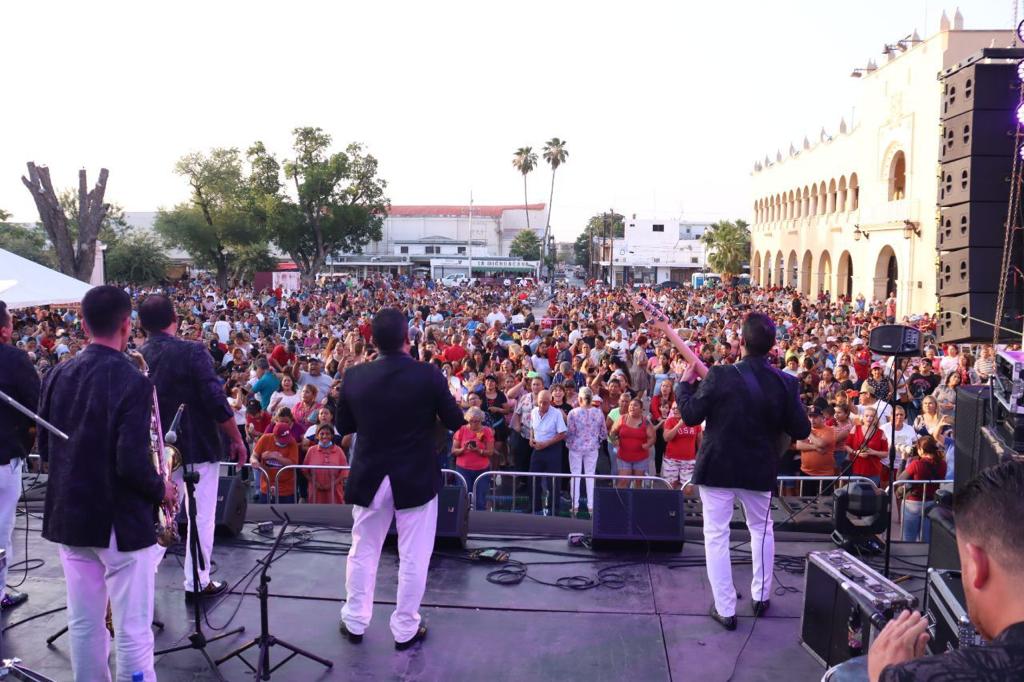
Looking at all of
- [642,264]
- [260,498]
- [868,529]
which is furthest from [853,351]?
[642,264]

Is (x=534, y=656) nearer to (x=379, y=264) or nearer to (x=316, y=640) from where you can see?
(x=316, y=640)

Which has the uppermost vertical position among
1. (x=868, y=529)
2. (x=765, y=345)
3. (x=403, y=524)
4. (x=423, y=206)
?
(x=423, y=206)

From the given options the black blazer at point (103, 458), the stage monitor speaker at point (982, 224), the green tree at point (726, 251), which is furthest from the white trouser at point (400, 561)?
the green tree at point (726, 251)

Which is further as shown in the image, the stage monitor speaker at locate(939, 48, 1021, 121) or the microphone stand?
the stage monitor speaker at locate(939, 48, 1021, 121)

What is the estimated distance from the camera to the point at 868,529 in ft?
18.3

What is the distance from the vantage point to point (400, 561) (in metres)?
4.36

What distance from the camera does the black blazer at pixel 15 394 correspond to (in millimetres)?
4238

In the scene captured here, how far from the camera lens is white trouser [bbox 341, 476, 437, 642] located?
433 centimetres

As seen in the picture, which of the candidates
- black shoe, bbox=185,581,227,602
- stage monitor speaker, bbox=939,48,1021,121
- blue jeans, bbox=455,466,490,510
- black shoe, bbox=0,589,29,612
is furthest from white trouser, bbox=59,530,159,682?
stage monitor speaker, bbox=939,48,1021,121

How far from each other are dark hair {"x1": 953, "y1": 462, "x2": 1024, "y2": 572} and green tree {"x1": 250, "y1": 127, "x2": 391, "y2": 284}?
156 feet

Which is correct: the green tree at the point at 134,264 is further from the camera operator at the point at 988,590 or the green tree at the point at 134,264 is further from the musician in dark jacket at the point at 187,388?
the camera operator at the point at 988,590

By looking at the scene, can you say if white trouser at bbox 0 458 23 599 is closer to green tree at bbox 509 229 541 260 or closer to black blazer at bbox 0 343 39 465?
black blazer at bbox 0 343 39 465

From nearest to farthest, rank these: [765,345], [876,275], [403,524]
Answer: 1. [403,524]
2. [765,345]
3. [876,275]

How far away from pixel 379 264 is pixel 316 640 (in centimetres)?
8048
